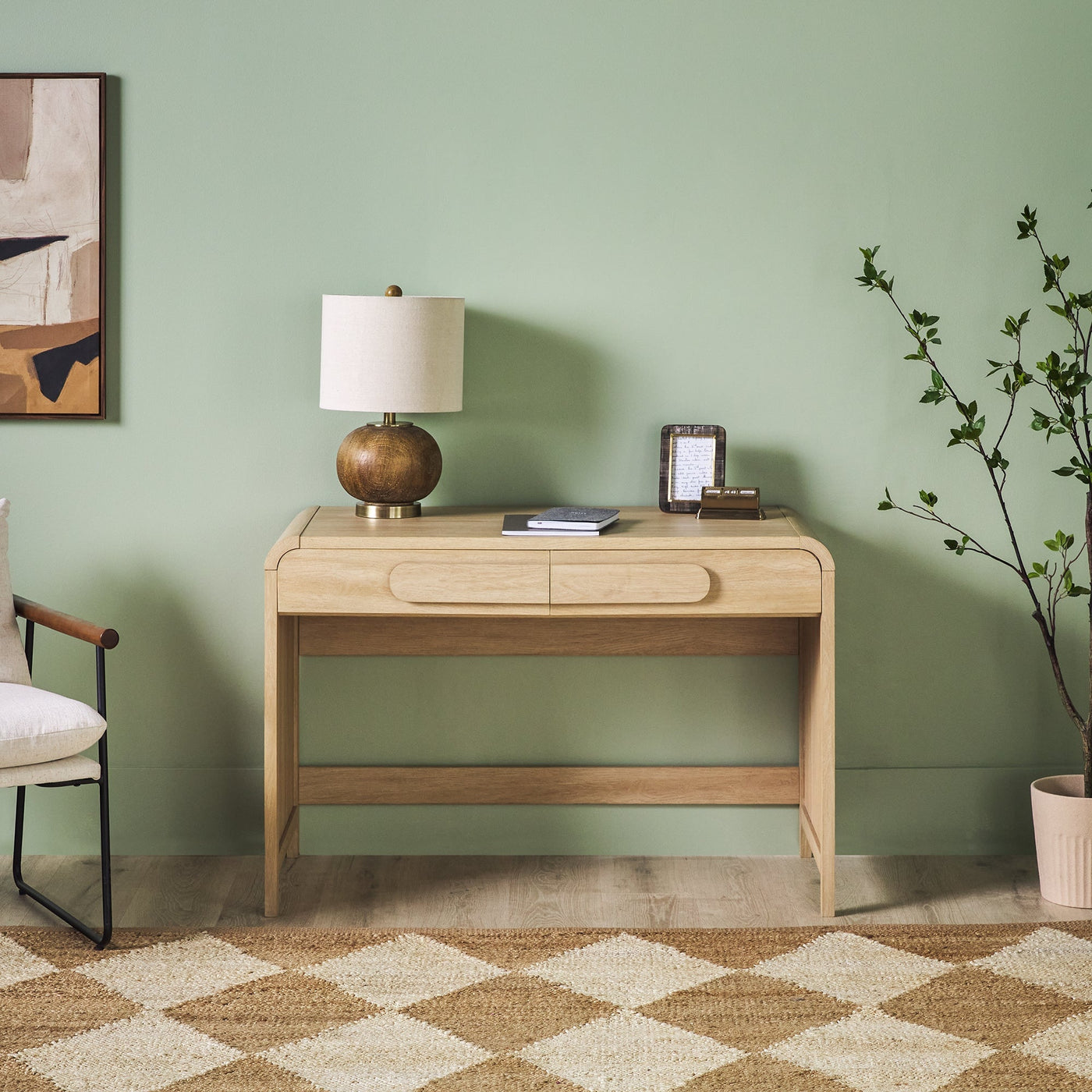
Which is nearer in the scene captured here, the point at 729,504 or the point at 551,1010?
the point at 551,1010

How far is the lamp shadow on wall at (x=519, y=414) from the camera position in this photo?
2885mm

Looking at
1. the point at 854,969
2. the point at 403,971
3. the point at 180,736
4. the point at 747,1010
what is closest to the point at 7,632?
the point at 180,736

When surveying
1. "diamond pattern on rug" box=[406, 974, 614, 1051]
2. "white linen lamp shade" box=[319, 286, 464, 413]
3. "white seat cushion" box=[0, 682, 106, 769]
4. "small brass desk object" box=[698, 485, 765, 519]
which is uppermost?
"white linen lamp shade" box=[319, 286, 464, 413]

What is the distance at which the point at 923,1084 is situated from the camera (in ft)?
6.39

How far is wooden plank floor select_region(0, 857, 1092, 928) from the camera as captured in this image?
103 inches

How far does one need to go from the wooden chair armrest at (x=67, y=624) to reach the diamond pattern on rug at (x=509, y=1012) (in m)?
0.93

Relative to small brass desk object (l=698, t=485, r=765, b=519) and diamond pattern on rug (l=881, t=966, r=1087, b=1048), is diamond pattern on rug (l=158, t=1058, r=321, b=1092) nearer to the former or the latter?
diamond pattern on rug (l=881, t=966, r=1087, b=1048)

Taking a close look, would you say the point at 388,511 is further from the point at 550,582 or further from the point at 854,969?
the point at 854,969

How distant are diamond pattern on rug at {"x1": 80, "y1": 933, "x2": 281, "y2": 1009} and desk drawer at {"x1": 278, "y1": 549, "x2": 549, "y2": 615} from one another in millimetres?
691

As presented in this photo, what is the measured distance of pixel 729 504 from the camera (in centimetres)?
272

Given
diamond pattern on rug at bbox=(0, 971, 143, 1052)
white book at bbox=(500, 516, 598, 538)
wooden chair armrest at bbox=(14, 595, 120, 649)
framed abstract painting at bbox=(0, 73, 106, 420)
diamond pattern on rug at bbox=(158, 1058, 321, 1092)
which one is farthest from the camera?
framed abstract painting at bbox=(0, 73, 106, 420)

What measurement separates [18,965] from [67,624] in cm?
67

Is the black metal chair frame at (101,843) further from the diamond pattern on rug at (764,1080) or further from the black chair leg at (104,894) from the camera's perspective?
the diamond pattern on rug at (764,1080)

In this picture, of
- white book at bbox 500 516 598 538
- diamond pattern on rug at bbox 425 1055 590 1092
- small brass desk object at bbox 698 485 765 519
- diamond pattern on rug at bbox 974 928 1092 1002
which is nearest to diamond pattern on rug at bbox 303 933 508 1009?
diamond pattern on rug at bbox 425 1055 590 1092
